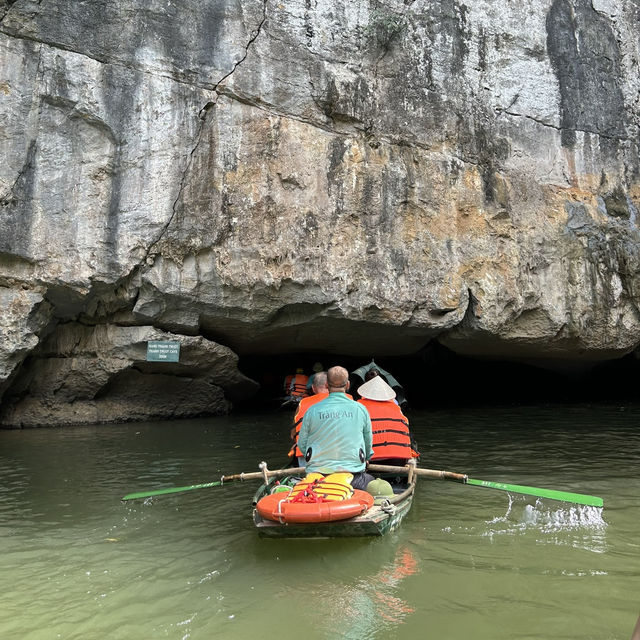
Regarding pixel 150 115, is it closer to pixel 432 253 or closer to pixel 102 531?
pixel 432 253

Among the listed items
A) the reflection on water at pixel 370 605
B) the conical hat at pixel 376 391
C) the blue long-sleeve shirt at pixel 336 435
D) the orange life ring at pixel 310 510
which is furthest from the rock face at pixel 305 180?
the reflection on water at pixel 370 605

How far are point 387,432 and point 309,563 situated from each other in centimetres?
213

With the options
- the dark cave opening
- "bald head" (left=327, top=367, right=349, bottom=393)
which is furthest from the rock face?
"bald head" (left=327, top=367, right=349, bottom=393)

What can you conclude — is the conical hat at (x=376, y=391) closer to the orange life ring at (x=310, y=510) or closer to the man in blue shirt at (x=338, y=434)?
the man in blue shirt at (x=338, y=434)

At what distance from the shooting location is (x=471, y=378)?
1841 centimetres

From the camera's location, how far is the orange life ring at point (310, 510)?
3.99 metres

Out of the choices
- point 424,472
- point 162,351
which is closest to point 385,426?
point 424,472

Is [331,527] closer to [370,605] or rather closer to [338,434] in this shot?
[370,605]

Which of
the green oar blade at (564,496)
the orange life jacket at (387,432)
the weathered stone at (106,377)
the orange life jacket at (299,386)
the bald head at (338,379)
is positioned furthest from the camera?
the orange life jacket at (299,386)

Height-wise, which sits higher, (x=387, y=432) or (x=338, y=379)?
(x=338, y=379)

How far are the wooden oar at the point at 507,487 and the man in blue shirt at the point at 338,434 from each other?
0.65m

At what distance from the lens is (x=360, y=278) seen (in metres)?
9.85

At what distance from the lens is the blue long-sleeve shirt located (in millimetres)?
4762

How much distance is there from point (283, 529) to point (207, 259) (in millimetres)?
6147
